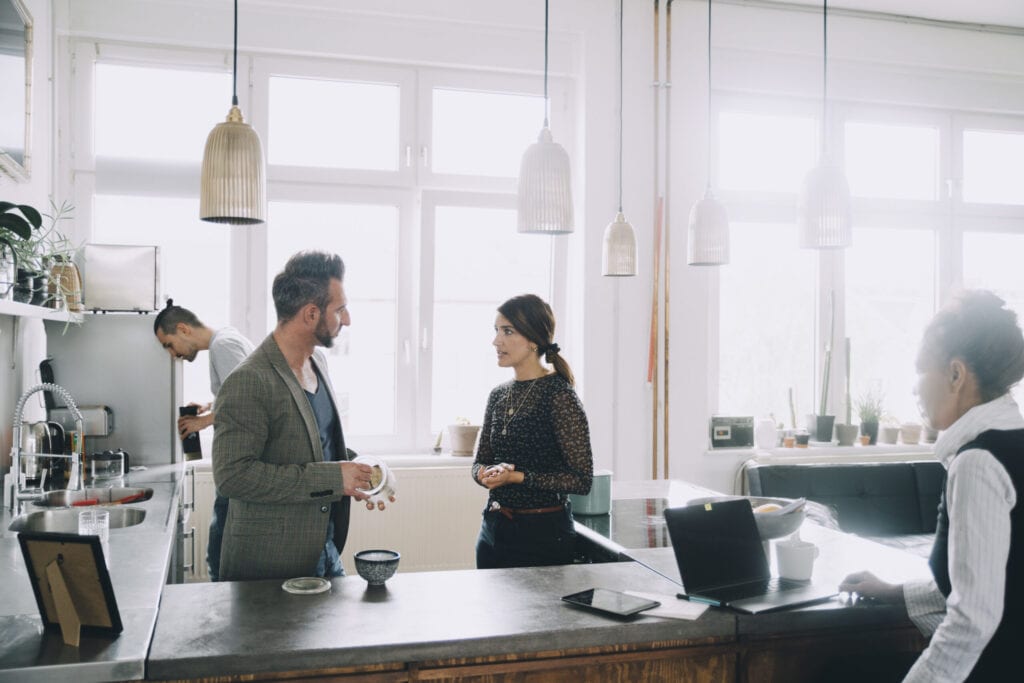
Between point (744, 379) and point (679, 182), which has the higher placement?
point (679, 182)

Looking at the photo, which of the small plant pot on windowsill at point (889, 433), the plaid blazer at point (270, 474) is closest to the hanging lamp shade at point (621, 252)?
the plaid blazer at point (270, 474)

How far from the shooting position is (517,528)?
2.62m

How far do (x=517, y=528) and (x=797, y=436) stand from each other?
10.1 feet

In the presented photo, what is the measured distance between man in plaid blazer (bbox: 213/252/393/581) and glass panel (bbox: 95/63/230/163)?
2.55 m

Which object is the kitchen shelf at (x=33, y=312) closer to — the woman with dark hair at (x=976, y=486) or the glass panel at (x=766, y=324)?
the woman with dark hair at (x=976, y=486)

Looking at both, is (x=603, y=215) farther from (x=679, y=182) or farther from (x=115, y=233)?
(x=115, y=233)

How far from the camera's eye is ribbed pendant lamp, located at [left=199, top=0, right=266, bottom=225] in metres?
1.99

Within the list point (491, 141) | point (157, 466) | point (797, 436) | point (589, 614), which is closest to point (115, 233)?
point (157, 466)

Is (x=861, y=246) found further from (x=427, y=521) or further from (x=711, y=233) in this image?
(x=427, y=521)

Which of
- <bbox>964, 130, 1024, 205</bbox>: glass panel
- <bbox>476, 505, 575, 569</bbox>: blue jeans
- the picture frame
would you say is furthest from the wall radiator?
<bbox>964, 130, 1024, 205</bbox>: glass panel

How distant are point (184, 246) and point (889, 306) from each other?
4.51m

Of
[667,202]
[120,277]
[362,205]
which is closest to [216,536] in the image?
[120,277]

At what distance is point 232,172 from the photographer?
200 centimetres

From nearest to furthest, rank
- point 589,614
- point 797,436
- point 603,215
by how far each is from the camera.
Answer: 1. point 589,614
2. point 603,215
3. point 797,436
